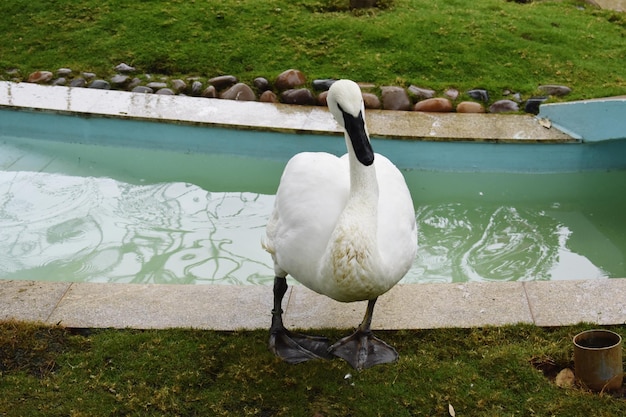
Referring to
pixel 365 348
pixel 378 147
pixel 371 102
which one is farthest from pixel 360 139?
pixel 371 102

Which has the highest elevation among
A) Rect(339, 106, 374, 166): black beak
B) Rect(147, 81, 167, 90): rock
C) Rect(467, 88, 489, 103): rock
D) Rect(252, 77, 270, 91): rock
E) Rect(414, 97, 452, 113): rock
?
Rect(339, 106, 374, 166): black beak

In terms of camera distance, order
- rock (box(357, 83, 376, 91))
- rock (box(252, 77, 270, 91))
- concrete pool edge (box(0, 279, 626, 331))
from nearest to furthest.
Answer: concrete pool edge (box(0, 279, 626, 331)) < rock (box(357, 83, 376, 91)) < rock (box(252, 77, 270, 91))

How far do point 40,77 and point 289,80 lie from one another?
92.8 inches

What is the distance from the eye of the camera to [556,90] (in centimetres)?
653

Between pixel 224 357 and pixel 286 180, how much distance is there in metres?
0.88

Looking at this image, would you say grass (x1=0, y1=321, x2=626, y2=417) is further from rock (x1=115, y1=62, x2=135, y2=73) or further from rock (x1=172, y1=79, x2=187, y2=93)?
rock (x1=115, y1=62, x2=135, y2=73)

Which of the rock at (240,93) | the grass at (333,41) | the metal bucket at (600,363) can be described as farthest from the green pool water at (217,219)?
the metal bucket at (600,363)

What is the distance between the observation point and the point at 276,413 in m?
3.24

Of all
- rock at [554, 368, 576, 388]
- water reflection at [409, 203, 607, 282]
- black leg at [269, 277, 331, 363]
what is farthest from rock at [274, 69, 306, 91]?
rock at [554, 368, 576, 388]

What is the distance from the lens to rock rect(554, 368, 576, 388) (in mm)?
3334

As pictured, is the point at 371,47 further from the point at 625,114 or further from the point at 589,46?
the point at 625,114

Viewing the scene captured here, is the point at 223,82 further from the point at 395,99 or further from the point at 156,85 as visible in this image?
the point at 395,99

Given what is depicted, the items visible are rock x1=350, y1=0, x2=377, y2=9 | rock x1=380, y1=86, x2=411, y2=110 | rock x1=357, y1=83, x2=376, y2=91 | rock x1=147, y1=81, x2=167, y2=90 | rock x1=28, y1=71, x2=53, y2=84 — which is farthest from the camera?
rock x1=350, y1=0, x2=377, y2=9

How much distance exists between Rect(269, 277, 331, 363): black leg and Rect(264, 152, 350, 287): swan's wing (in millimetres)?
166
